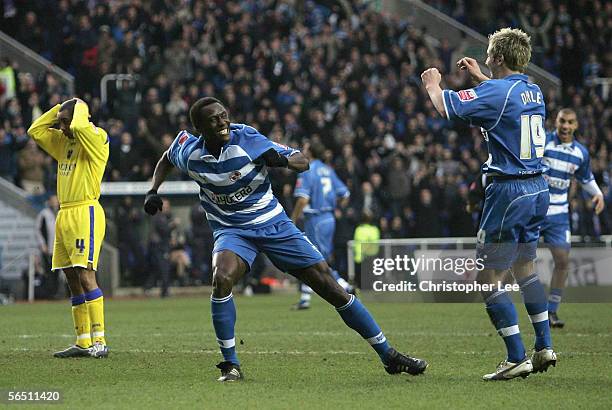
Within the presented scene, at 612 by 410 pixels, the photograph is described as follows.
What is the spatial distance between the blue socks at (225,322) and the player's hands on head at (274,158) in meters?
1.05

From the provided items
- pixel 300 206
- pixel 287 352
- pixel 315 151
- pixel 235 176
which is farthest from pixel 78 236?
pixel 315 151

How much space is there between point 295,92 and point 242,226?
1720cm

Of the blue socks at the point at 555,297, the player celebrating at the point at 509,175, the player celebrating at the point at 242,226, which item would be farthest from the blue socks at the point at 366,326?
the blue socks at the point at 555,297

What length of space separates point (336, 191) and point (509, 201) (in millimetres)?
9913

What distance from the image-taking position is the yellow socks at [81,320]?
1063 cm

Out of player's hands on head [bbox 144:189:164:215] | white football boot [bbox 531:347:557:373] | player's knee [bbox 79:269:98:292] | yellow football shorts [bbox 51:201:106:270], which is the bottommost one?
white football boot [bbox 531:347:557:373]

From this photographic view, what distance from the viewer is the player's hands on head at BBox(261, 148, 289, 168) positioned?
8328 millimetres

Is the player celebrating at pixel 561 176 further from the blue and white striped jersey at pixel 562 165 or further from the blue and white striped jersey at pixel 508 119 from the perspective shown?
the blue and white striped jersey at pixel 508 119

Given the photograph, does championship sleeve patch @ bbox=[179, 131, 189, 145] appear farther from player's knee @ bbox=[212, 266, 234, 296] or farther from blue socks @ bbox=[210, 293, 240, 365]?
blue socks @ bbox=[210, 293, 240, 365]

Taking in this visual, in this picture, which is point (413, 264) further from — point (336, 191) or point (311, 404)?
point (311, 404)

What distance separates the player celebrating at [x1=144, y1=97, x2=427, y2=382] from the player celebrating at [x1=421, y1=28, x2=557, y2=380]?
30.1 inches

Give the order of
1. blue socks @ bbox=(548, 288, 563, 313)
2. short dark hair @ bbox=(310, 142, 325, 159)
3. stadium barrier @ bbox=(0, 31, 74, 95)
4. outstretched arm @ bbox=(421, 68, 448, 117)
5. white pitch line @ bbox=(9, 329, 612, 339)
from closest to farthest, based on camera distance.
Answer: outstretched arm @ bbox=(421, 68, 448, 117)
white pitch line @ bbox=(9, 329, 612, 339)
blue socks @ bbox=(548, 288, 563, 313)
short dark hair @ bbox=(310, 142, 325, 159)
stadium barrier @ bbox=(0, 31, 74, 95)

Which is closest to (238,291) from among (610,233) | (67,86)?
(67,86)

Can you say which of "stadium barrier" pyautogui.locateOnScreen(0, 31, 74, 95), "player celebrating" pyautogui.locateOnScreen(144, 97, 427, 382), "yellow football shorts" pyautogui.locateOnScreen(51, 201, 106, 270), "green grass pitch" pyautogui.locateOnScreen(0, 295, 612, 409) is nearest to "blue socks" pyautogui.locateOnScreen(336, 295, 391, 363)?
"player celebrating" pyautogui.locateOnScreen(144, 97, 427, 382)
